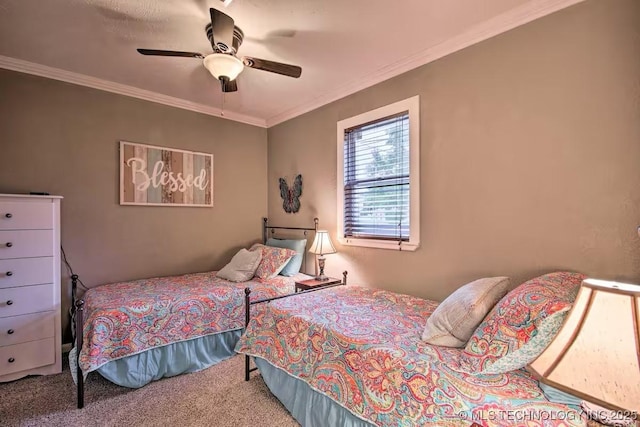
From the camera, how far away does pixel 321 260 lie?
3.04m

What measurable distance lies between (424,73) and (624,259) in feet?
5.99

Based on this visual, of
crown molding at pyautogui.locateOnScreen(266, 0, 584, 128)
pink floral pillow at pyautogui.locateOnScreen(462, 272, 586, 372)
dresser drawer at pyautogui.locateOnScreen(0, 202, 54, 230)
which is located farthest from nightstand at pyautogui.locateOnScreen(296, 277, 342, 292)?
dresser drawer at pyautogui.locateOnScreen(0, 202, 54, 230)

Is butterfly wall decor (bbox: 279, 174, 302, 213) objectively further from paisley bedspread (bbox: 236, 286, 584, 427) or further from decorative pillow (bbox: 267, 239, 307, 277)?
paisley bedspread (bbox: 236, 286, 584, 427)

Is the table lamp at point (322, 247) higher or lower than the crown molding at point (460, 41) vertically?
lower

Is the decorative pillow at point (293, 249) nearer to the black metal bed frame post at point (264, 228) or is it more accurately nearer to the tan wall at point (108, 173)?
the black metal bed frame post at point (264, 228)

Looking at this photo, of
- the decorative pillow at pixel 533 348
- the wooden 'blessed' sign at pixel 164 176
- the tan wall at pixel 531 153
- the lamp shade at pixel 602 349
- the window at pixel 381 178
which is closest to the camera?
the lamp shade at pixel 602 349

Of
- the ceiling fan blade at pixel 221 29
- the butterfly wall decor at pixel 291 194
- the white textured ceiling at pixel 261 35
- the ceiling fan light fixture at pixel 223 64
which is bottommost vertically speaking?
the butterfly wall decor at pixel 291 194

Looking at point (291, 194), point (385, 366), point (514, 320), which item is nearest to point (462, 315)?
point (514, 320)

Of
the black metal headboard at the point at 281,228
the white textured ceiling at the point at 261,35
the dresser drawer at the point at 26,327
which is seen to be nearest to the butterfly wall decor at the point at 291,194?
the black metal headboard at the point at 281,228

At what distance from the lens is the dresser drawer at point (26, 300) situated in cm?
225

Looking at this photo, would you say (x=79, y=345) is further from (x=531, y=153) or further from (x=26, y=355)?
(x=531, y=153)

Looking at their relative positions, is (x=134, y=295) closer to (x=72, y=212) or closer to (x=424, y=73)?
(x=72, y=212)

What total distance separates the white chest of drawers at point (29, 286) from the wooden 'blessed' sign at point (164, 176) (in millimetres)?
741

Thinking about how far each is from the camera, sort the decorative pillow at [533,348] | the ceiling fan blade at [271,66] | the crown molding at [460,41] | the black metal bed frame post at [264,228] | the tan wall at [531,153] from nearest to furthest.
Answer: the decorative pillow at [533,348] → the tan wall at [531,153] → the crown molding at [460,41] → the ceiling fan blade at [271,66] → the black metal bed frame post at [264,228]
